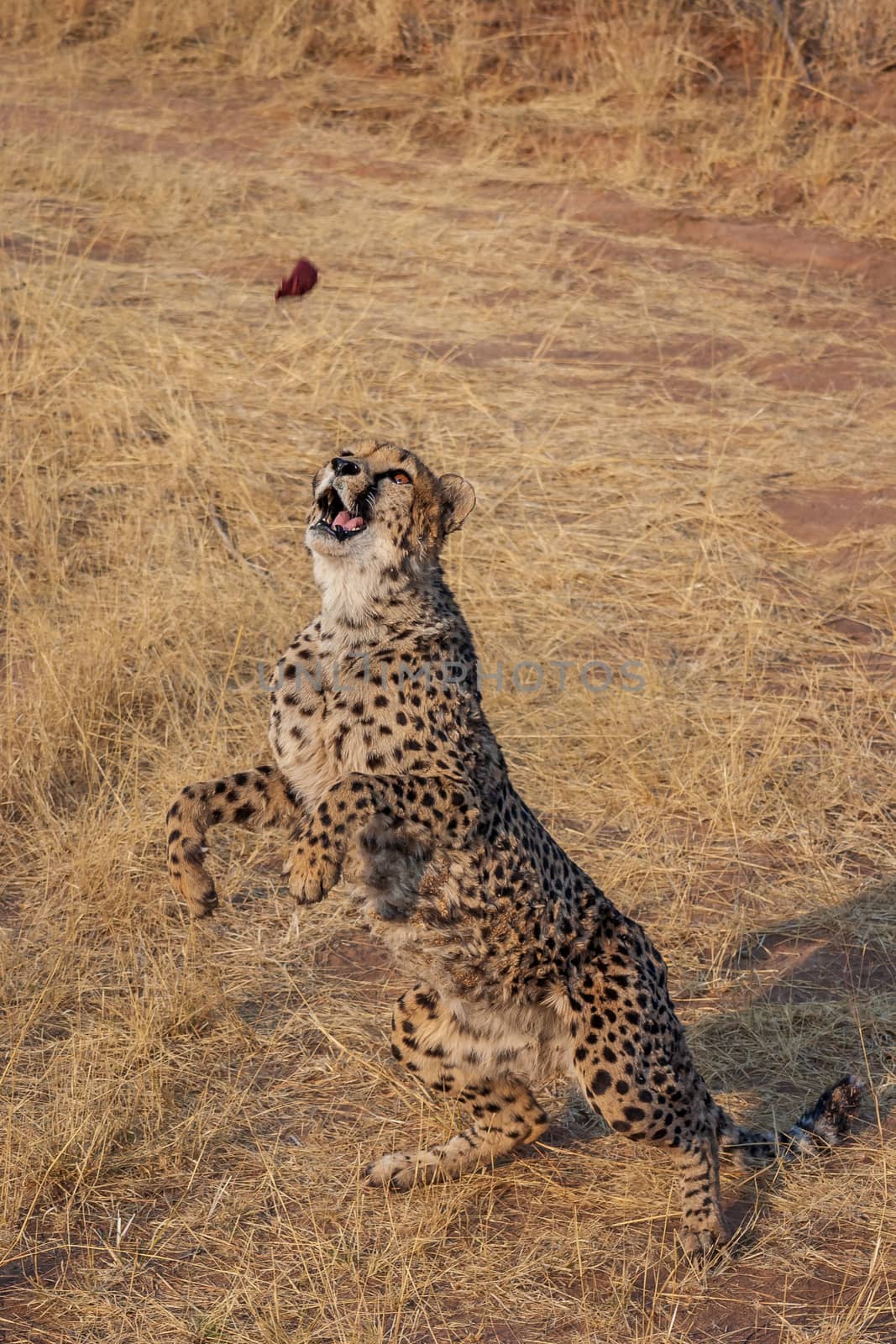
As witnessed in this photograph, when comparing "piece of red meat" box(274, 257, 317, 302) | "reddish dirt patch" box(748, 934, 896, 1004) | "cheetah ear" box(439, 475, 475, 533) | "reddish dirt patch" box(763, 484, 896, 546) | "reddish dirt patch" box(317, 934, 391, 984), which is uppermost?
"piece of red meat" box(274, 257, 317, 302)

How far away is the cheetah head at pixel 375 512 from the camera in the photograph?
3352 mm

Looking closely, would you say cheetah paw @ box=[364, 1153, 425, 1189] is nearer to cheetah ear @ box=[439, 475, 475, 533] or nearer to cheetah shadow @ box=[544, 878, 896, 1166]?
cheetah shadow @ box=[544, 878, 896, 1166]

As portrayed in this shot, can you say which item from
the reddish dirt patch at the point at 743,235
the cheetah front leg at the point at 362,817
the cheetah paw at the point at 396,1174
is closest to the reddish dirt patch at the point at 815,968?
the cheetah paw at the point at 396,1174

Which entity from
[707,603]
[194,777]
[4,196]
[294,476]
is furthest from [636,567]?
[4,196]

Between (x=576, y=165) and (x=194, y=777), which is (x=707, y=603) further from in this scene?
(x=576, y=165)

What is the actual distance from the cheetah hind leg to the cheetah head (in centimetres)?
94

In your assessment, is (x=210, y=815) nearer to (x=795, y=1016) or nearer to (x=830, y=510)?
(x=795, y=1016)

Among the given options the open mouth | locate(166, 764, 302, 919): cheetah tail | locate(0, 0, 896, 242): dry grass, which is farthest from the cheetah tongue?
locate(0, 0, 896, 242): dry grass

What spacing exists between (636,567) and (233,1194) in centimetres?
342

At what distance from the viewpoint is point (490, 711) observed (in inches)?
210

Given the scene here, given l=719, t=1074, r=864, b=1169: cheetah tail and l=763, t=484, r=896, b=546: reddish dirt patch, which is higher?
l=763, t=484, r=896, b=546: reddish dirt patch

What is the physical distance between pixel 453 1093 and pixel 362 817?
0.83 meters

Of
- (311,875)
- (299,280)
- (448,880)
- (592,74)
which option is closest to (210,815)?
(311,875)

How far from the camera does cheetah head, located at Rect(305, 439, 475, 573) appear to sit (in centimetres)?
335
